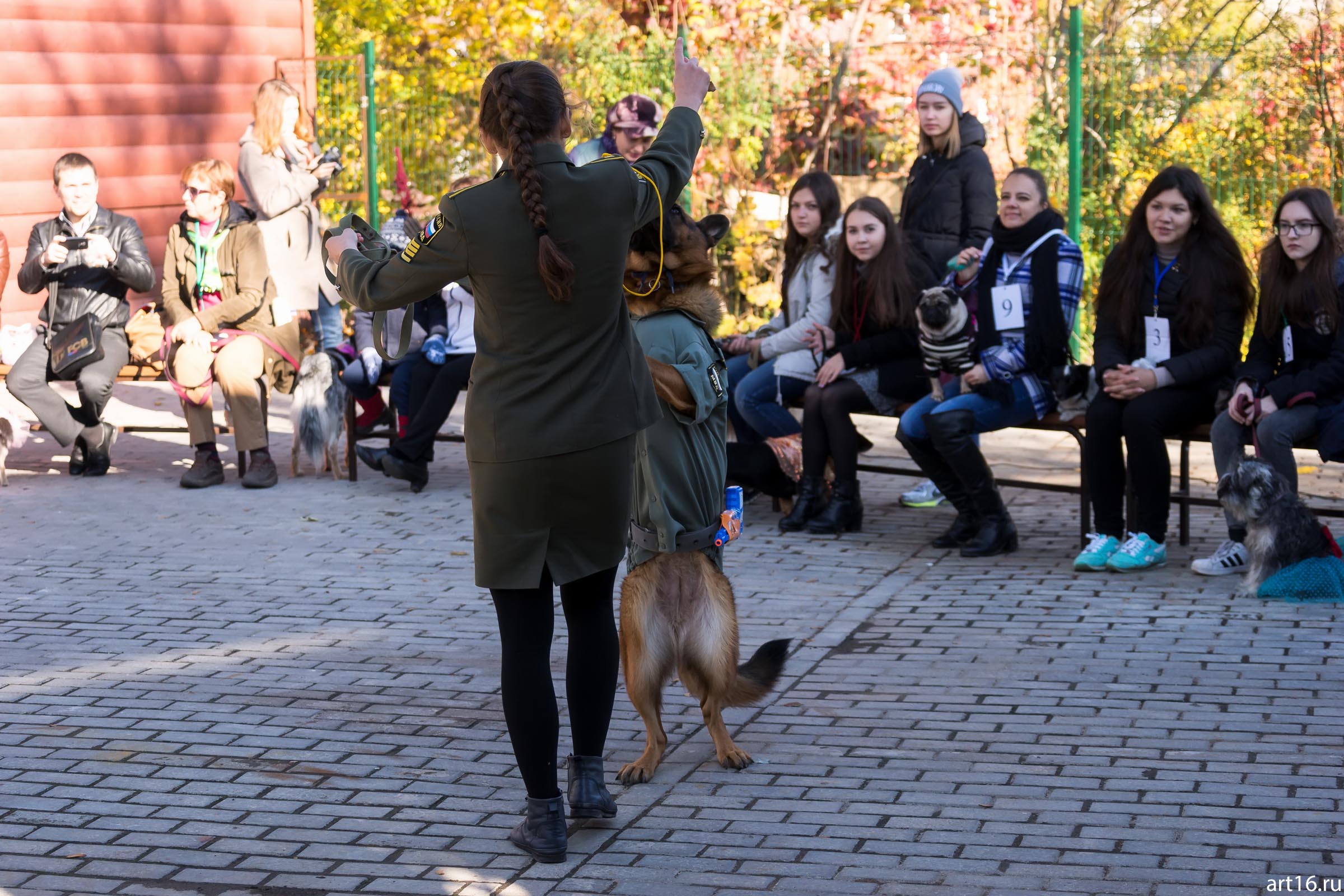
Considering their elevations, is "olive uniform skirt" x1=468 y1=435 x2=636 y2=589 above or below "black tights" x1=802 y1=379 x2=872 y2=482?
above

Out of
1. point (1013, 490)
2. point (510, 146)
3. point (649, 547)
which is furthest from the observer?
point (1013, 490)

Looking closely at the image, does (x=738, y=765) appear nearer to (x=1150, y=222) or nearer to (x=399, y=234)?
(x=1150, y=222)

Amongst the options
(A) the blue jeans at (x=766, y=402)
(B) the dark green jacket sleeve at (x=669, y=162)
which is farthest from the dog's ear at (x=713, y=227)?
(A) the blue jeans at (x=766, y=402)

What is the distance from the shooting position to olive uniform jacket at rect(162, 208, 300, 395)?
9.45 metres

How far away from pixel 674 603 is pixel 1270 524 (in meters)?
3.07

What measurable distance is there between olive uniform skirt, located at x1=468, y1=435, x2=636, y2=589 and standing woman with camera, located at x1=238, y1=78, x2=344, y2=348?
7418mm

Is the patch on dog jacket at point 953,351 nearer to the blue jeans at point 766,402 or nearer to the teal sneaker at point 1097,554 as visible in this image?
the blue jeans at point 766,402

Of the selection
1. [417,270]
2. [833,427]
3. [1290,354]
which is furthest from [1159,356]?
[417,270]

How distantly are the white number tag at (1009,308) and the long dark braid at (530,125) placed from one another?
3985mm

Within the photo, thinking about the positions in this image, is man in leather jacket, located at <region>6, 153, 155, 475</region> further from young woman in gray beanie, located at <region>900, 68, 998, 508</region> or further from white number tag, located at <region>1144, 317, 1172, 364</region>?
white number tag, located at <region>1144, 317, 1172, 364</region>

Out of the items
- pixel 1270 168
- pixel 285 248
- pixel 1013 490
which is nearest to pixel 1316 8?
pixel 1270 168

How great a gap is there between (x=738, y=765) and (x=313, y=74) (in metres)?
11.6

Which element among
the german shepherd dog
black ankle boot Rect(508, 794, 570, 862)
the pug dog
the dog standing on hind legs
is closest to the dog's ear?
the german shepherd dog

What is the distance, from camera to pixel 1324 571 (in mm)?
6512
